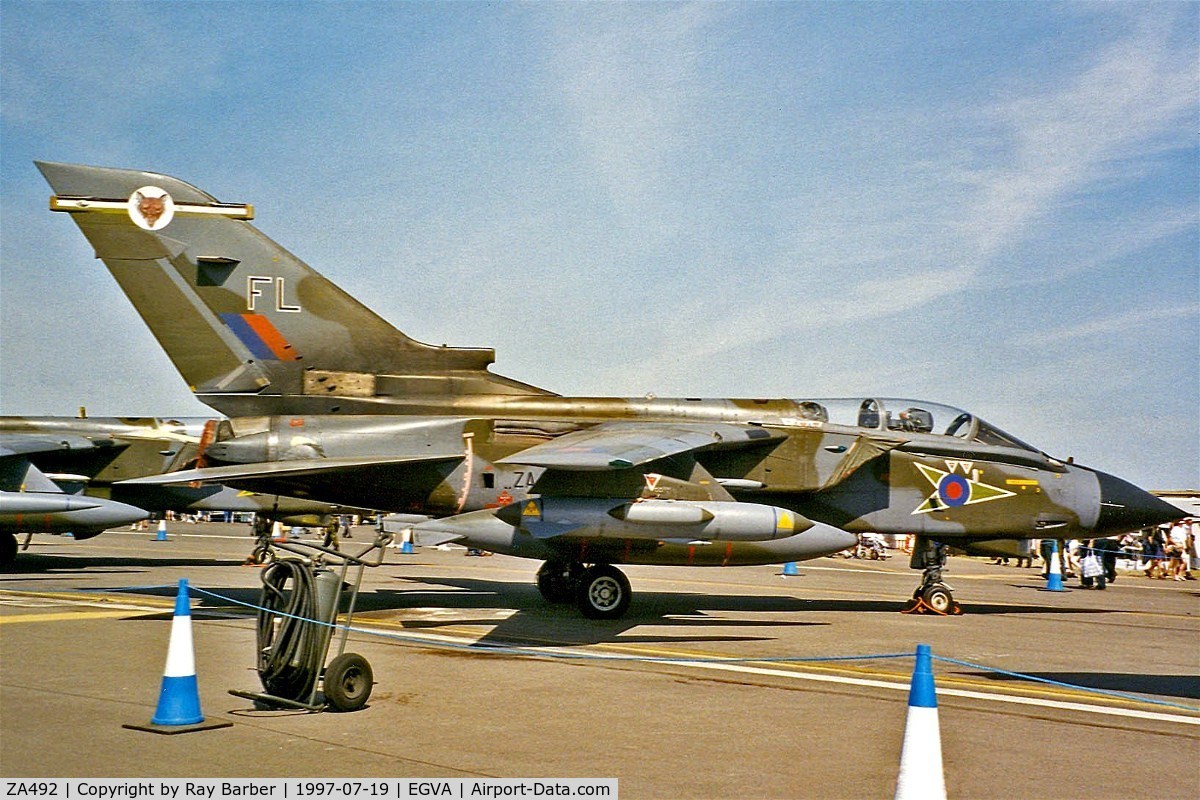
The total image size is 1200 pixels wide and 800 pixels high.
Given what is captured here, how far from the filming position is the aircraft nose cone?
1495cm

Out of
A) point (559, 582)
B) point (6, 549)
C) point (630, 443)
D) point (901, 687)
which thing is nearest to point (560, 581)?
point (559, 582)

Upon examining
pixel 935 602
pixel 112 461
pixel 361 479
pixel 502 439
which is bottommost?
pixel 935 602

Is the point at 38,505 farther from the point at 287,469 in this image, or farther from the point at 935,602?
the point at 935,602

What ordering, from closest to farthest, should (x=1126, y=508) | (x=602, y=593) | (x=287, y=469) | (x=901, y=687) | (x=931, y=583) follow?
1. (x=901, y=687)
2. (x=287, y=469)
3. (x=602, y=593)
4. (x=1126, y=508)
5. (x=931, y=583)

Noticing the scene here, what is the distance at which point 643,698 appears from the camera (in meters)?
8.02

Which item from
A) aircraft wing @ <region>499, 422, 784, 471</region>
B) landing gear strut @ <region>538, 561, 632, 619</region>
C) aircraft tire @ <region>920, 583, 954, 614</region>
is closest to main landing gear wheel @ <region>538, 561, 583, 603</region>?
landing gear strut @ <region>538, 561, 632, 619</region>

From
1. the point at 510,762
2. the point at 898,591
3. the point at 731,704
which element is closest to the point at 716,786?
the point at 510,762

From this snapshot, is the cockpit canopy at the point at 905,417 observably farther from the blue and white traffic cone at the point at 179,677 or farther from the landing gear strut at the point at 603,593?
the blue and white traffic cone at the point at 179,677

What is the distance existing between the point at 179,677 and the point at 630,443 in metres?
6.86

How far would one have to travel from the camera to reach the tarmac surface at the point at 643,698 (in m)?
5.76

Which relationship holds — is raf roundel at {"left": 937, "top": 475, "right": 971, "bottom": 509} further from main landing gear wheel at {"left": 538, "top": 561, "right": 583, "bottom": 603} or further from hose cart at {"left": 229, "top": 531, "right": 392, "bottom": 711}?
hose cart at {"left": 229, "top": 531, "right": 392, "bottom": 711}

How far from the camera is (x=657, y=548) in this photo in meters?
12.8

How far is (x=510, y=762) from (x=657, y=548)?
709 centimetres

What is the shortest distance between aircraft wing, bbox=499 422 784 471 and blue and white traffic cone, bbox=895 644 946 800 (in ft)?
23.9
